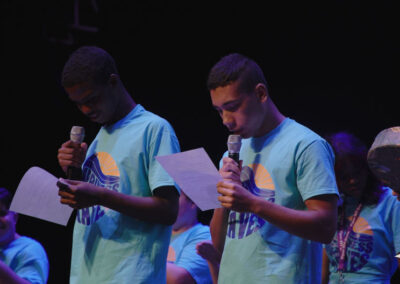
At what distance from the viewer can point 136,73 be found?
4715 millimetres

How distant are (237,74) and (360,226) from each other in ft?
4.62

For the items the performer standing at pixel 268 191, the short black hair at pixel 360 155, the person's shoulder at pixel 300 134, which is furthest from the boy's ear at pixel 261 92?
the short black hair at pixel 360 155

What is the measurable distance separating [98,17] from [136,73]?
568 millimetres

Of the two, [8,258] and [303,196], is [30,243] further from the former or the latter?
[303,196]

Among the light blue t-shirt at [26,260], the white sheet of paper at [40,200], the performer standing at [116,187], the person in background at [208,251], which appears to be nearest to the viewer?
the performer standing at [116,187]

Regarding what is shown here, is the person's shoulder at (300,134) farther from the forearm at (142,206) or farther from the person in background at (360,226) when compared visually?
the person in background at (360,226)

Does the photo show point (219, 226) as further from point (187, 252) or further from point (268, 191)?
point (187, 252)

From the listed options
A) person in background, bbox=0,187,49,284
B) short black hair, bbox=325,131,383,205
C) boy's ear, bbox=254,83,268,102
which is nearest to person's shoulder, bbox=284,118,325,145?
boy's ear, bbox=254,83,268,102

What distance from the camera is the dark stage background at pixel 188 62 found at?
386 centimetres

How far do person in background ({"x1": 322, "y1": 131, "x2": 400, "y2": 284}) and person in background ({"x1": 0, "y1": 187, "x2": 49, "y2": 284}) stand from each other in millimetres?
1858

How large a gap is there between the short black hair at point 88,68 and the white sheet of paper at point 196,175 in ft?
1.73

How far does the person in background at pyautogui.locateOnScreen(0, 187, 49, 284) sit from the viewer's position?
369 centimetres

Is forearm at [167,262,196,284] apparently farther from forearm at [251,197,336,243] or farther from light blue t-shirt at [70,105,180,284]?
forearm at [251,197,336,243]

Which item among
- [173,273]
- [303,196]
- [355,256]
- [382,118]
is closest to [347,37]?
[382,118]
